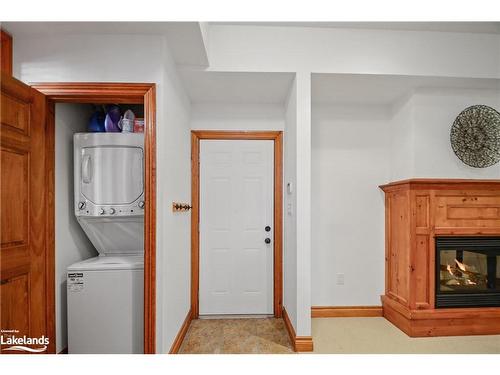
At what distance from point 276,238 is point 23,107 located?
247cm

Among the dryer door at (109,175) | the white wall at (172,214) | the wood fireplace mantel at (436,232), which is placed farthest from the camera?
the wood fireplace mantel at (436,232)

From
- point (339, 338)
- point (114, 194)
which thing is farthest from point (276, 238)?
Answer: point (114, 194)

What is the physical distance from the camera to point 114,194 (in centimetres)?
240

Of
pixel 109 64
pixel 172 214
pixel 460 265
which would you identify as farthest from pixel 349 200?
pixel 109 64

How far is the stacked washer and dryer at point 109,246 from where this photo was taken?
2.24 meters

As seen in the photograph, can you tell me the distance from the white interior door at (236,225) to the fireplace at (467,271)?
1.67 metres

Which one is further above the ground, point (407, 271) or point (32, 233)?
point (32, 233)

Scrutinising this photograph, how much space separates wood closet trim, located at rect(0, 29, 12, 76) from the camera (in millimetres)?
2109

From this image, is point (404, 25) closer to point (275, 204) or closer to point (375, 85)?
point (375, 85)

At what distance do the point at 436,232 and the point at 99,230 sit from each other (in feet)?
9.91

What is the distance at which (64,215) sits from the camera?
2.41 meters

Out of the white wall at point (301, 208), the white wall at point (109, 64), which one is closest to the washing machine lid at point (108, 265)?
the white wall at point (109, 64)

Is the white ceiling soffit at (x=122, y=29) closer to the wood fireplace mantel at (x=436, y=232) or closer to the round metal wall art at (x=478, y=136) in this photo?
the wood fireplace mantel at (x=436, y=232)

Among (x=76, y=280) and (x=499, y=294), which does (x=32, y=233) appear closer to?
(x=76, y=280)
